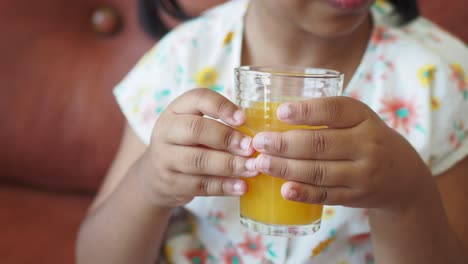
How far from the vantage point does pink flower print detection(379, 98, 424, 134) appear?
0.81 meters

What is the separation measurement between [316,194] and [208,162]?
0.37 ft

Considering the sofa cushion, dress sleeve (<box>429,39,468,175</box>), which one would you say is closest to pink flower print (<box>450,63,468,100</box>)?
dress sleeve (<box>429,39,468,175</box>)

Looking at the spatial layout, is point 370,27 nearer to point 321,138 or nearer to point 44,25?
point 321,138

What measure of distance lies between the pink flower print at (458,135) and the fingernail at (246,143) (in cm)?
41

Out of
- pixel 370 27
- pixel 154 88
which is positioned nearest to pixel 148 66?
pixel 154 88

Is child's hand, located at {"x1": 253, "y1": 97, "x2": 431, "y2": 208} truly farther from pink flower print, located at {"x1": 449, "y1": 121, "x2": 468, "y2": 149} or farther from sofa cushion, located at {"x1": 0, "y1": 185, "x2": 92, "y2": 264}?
sofa cushion, located at {"x1": 0, "y1": 185, "x2": 92, "y2": 264}

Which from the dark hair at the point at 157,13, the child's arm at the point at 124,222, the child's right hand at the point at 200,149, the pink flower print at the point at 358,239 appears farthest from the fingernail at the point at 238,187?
the dark hair at the point at 157,13

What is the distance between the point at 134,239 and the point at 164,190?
0.59ft

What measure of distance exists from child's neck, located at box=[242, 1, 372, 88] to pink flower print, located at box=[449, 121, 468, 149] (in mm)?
175

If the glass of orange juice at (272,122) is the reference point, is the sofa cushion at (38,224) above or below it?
below

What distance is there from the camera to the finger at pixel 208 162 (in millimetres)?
542

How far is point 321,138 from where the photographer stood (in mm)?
526

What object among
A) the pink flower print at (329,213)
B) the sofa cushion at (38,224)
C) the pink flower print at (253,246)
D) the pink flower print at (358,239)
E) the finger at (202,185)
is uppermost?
the finger at (202,185)

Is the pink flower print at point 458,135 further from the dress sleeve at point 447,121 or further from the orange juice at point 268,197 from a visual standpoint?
the orange juice at point 268,197
